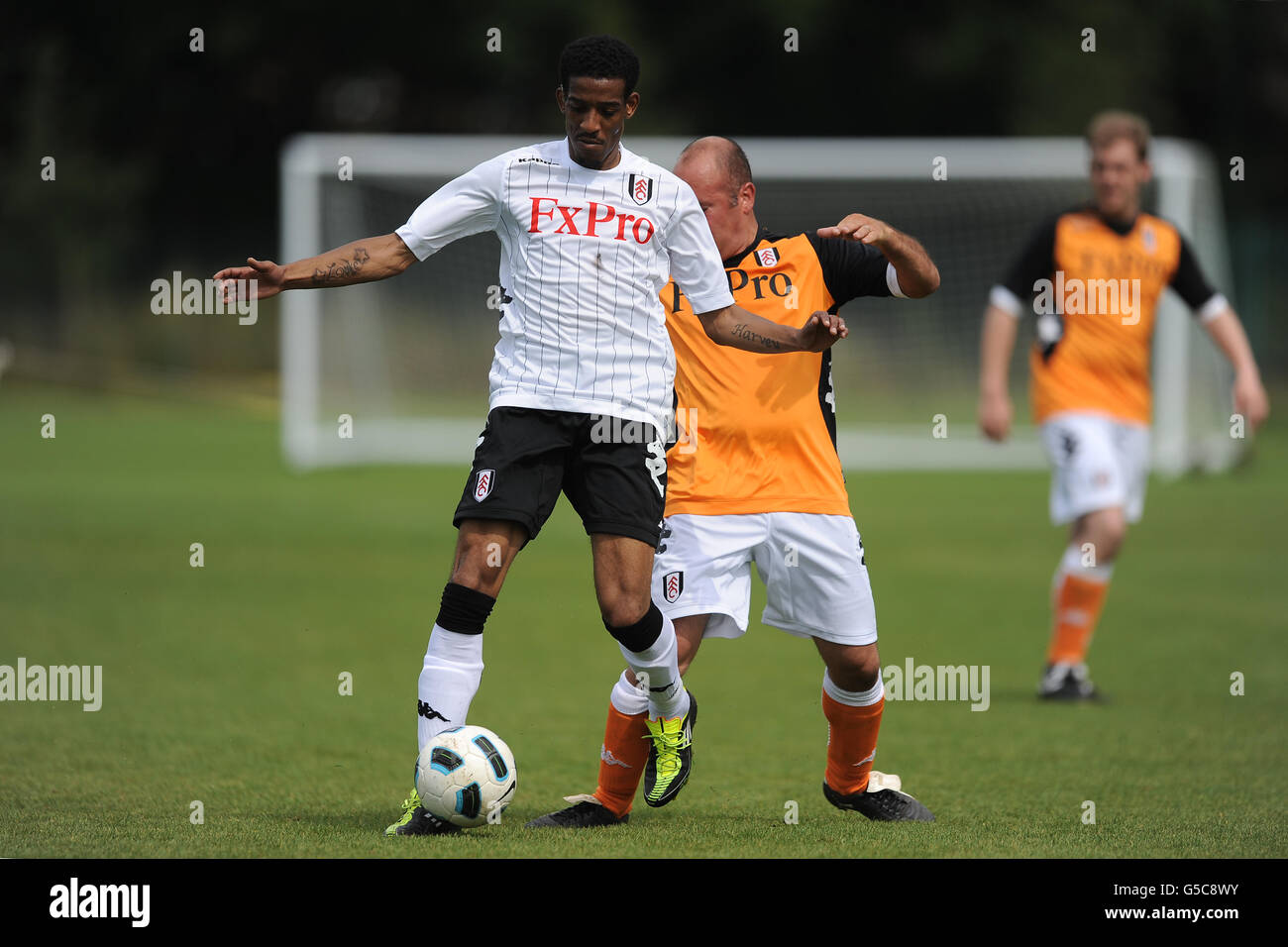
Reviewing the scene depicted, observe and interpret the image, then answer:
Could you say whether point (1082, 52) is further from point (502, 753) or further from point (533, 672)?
point (502, 753)

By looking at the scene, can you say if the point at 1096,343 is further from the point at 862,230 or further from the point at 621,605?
the point at 621,605

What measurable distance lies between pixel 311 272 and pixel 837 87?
34547 mm

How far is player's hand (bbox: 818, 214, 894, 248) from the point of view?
182 inches

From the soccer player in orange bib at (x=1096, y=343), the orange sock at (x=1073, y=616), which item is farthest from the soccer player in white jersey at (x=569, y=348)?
the orange sock at (x=1073, y=616)

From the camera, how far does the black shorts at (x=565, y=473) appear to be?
458 cm

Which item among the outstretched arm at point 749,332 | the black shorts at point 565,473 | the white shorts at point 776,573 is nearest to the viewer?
the black shorts at point 565,473

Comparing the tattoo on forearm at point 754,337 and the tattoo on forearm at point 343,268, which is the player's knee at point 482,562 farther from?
the tattoo on forearm at point 754,337

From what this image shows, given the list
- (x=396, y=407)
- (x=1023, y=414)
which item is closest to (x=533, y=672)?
(x=396, y=407)

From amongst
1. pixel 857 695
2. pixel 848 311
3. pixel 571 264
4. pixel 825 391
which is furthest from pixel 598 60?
pixel 848 311

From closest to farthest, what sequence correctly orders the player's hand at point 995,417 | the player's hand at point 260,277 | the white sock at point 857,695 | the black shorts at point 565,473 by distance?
the player's hand at point 260,277 < the black shorts at point 565,473 < the white sock at point 857,695 < the player's hand at point 995,417

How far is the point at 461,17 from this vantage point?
36.7 meters

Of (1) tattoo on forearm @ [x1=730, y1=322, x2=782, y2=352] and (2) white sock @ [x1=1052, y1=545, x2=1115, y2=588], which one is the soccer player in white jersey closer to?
(1) tattoo on forearm @ [x1=730, y1=322, x2=782, y2=352]

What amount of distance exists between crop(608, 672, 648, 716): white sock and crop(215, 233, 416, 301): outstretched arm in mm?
1413

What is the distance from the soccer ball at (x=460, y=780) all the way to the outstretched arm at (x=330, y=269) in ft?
4.14
